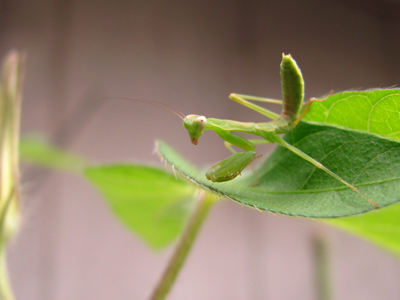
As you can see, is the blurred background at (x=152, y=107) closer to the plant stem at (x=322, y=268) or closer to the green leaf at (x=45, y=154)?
the green leaf at (x=45, y=154)

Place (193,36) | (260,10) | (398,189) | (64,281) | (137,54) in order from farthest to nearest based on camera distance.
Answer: (260,10)
(193,36)
(137,54)
(64,281)
(398,189)

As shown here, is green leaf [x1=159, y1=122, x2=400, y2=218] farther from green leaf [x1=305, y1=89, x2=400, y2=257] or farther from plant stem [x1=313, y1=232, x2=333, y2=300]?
plant stem [x1=313, y1=232, x2=333, y2=300]

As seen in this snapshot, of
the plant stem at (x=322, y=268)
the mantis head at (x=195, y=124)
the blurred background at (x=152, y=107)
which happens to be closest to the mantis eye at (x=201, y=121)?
the mantis head at (x=195, y=124)

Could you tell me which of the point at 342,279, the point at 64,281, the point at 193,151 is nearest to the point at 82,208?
the point at 64,281

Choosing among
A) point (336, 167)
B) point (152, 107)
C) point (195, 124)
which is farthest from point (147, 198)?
point (152, 107)

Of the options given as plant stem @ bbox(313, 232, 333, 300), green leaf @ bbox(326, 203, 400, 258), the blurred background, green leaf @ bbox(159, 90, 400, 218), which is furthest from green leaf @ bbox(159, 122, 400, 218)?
the blurred background

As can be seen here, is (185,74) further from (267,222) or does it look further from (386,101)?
(386,101)
